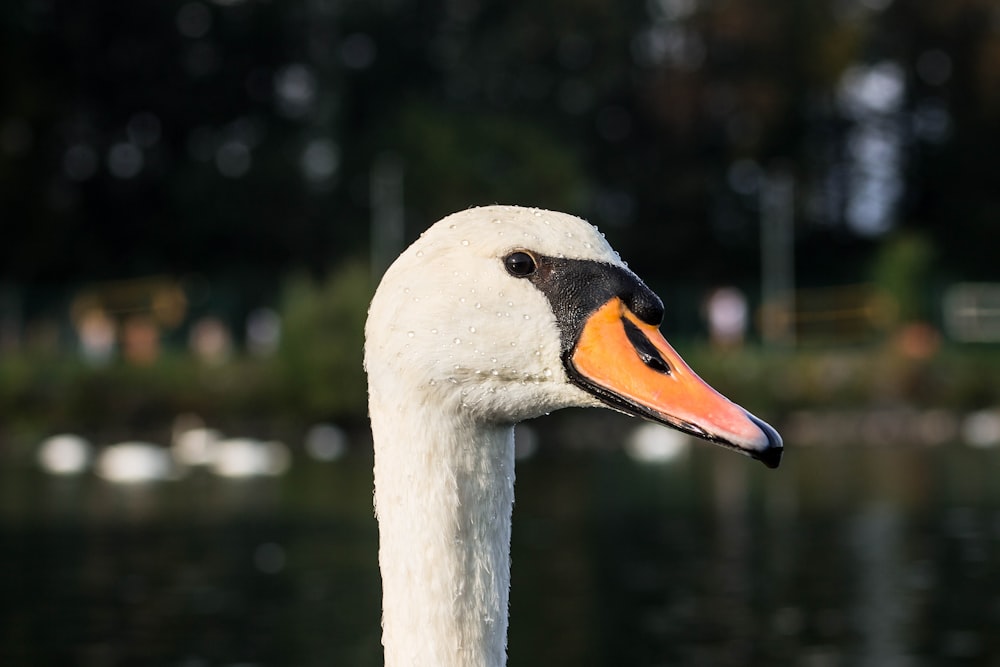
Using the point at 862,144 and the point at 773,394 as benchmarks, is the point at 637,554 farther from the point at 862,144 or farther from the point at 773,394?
the point at 862,144

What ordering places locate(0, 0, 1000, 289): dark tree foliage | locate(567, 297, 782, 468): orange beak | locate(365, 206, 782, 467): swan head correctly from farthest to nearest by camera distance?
locate(0, 0, 1000, 289): dark tree foliage, locate(365, 206, 782, 467): swan head, locate(567, 297, 782, 468): orange beak

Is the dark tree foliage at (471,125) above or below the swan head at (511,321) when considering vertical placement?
above

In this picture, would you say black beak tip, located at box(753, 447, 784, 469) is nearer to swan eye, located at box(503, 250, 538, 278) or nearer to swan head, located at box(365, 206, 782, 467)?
swan head, located at box(365, 206, 782, 467)

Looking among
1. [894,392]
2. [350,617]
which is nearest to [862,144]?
[894,392]

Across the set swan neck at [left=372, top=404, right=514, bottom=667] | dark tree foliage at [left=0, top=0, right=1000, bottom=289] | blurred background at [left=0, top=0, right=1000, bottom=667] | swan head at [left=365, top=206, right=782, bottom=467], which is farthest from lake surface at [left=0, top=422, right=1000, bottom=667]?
dark tree foliage at [left=0, top=0, right=1000, bottom=289]

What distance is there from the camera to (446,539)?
356 centimetres

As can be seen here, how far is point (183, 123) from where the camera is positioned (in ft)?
164

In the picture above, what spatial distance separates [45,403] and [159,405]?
1869 millimetres

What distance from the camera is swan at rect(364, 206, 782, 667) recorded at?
11.5 feet

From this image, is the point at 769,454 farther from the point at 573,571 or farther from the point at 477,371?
the point at 573,571

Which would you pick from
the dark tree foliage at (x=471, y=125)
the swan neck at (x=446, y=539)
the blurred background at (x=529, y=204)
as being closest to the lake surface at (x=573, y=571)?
the blurred background at (x=529, y=204)

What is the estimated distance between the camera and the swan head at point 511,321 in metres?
3.50

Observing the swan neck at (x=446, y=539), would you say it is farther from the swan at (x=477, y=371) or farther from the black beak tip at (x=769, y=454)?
the black beak tip at (x=769, y=454)

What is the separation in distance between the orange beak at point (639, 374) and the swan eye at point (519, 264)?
0.15m
